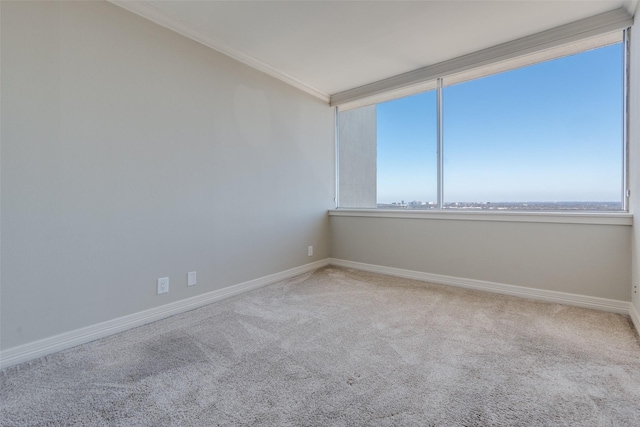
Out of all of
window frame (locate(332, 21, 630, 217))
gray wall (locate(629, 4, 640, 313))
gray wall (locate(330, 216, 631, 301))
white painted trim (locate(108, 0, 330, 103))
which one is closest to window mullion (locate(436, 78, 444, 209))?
window frame (locate(332, 21, 630, 217))

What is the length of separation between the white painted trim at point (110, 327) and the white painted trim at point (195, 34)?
2.15m

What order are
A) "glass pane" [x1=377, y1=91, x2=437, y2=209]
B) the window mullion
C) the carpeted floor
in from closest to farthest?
1. the carpeted floor
2. the window mullion
3. "glass pane" [x1=377, y1=91, x2=437, y2=209]

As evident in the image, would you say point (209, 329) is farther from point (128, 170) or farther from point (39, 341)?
point (128, 170)

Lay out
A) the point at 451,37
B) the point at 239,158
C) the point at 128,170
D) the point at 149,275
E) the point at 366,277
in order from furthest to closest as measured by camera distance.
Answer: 1. the point at 366,277
2. the point at 239,158
3. the point at 451,37
4. the point at 149,275
5. the point at 128,170

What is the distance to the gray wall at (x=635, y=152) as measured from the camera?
77.5 inches

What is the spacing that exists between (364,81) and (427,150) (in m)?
1.11

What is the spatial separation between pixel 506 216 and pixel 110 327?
3342 mm

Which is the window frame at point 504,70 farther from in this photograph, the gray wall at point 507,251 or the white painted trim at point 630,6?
the gray wall at point 507,251

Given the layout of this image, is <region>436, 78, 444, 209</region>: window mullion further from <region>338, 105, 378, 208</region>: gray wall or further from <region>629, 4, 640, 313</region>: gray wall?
<region>629, 4, 640, 313</region>: gray wall

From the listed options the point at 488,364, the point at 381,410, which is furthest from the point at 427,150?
the point at 381,410

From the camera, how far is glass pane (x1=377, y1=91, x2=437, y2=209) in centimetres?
321

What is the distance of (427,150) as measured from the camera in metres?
3.24

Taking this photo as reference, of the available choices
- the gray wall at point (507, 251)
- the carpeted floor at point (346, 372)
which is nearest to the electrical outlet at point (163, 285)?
the carpeted floor at point (346, 372)

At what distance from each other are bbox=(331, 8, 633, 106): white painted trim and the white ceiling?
2.2 inches
